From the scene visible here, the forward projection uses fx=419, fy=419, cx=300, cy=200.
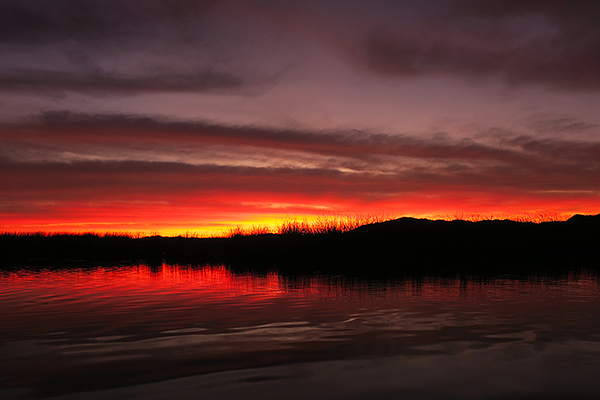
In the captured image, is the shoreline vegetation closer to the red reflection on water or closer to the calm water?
the red reflection on water

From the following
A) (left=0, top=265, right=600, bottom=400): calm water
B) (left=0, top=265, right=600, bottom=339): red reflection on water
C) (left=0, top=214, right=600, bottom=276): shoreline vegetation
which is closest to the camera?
(left=0, top=265, right=600, bottom=400): calm water

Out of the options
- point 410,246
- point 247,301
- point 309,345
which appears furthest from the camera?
point 410,246

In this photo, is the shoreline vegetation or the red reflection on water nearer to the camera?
the red reflection on water

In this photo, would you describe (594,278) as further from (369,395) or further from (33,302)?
(33,302)

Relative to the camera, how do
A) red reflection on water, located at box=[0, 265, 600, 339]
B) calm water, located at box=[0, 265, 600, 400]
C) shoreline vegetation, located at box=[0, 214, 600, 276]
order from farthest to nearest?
shoreline vegetation, located at box=[0, 214, 600, 276], red reflection on water, located at box=[0, 265, 600, 339], calm water, located at box=[0, 265, 600, 400]

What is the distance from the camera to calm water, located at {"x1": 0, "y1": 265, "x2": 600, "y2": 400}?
418 centimetres

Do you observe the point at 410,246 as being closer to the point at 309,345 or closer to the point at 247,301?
the point at 247,301

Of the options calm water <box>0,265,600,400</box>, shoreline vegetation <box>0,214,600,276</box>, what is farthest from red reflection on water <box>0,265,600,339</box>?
shoreline vegetation <box>0,214,600,276</box>

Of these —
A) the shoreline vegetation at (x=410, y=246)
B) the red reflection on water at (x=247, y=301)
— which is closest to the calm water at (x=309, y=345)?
the red reflection on water at (x=247, y=301)

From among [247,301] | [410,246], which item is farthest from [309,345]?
[410,246]

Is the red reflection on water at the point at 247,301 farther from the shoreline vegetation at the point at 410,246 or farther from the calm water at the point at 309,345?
→ the shoreline vegetation at the point at 410,246

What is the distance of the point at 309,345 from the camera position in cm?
571

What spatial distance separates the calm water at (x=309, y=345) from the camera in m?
4.18

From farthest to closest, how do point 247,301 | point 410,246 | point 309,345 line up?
point 410,246 < point 247,301 < point 309,345
